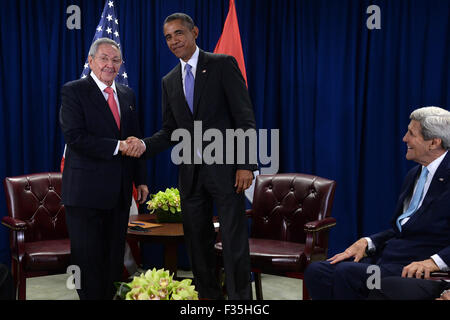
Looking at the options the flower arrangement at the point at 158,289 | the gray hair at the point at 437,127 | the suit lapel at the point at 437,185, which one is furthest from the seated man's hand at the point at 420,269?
A: the flower arrangement at the point at 158,289

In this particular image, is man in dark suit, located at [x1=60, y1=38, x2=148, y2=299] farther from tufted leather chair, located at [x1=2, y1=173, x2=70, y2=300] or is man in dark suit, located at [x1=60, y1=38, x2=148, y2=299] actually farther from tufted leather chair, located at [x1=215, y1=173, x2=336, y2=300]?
tufted leather chair, located at [x1=215, y1=173, x2=336, y2=300]

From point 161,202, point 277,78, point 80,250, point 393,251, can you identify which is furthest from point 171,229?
point 277,78

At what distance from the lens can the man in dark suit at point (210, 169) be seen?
2.53 m

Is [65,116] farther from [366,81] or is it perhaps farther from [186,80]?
[366,81]

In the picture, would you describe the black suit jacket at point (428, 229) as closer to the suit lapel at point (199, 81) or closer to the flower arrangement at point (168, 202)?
the suit lapel at point (199, 81)

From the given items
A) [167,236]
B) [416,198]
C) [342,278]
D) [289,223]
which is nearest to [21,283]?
[167,236]

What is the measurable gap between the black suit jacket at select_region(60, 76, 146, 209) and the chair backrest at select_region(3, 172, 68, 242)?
3.13 ft

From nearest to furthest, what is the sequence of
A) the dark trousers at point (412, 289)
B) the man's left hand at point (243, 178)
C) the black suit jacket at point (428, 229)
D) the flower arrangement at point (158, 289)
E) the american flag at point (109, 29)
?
1. the flower arrangement at point (158, 289)
2. the dark trousers at point (412, 289)
3. the black suit jacket at point (428, 229)
4. the man's left hand at point (243, 178)
5. the american flag at point (109, 29)

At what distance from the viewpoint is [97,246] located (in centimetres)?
270

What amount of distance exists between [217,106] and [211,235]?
0.73m

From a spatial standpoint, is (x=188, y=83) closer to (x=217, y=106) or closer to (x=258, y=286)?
(x=217, y=106)

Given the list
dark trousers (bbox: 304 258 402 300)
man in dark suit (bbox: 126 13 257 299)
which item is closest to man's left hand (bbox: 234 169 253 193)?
man in dark suit (bbox: 126 13 257 299)

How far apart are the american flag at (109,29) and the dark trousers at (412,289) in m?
2.94

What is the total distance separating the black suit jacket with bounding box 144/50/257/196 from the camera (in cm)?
253
